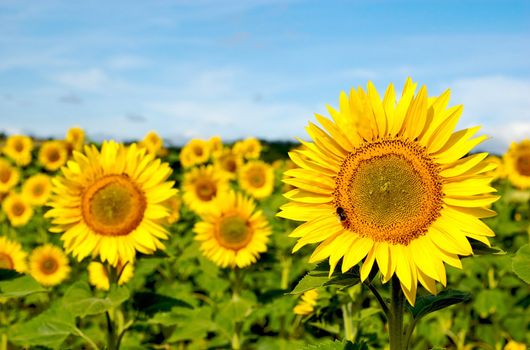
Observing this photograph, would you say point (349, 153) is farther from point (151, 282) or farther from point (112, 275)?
point (151, 282)

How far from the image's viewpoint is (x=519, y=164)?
10430 millimetres

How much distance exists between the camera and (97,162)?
15.5 ft

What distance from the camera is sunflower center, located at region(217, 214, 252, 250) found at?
659 centimetres

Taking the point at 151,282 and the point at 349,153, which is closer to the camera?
the point at 349,153

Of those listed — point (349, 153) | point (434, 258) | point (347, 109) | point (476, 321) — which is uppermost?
point (347, 109)

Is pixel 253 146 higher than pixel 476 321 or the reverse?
higher

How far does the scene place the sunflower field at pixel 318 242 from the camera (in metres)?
2.62

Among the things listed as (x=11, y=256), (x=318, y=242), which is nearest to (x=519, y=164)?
(x=11, y=256)

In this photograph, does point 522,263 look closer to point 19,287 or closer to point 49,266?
point 19,287

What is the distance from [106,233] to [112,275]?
0.33m

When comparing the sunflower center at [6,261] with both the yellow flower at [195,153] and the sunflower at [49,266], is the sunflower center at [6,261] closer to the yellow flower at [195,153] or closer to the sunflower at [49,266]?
the sunflower at [49,266]

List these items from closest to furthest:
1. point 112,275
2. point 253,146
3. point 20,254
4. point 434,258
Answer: point 434,258, point 112,275, point 20,254, point 253,146

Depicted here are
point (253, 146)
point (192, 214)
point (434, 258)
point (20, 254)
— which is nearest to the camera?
point (434, 258)

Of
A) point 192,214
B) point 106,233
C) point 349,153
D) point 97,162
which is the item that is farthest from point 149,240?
point 192,214
